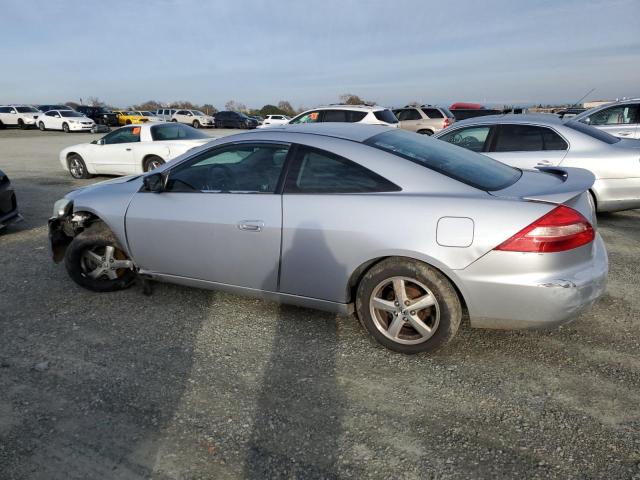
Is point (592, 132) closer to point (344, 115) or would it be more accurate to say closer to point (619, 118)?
point (619, 118)

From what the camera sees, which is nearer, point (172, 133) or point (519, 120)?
point (519, 120)

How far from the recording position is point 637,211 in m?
7.30

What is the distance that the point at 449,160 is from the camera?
3.40 meters

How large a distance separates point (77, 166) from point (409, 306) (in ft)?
34.5

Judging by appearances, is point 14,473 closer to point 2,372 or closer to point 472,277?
point 2,372

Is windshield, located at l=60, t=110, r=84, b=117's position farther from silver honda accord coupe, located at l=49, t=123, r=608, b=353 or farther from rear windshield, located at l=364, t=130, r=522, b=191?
rear windshield, located at l=364, t=130, r=522, b=191

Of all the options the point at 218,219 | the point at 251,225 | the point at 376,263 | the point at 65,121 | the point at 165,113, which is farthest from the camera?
the point at 165,113

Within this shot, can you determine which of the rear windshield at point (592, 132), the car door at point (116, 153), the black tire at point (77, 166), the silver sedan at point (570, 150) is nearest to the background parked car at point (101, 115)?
the black tire at point (77, 166)

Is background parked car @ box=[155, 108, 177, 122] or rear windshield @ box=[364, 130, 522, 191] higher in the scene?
background parked car @ box=[155, 108, 177, 122]

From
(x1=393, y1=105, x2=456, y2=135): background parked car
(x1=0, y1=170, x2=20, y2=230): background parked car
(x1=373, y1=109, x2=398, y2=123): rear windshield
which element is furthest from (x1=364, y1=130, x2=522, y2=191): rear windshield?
(x1=393, y1=105, x2=456, y2=135): background parked car

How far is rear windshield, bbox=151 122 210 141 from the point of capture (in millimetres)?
10219

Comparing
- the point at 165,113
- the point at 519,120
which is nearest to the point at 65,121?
the point at 165,113

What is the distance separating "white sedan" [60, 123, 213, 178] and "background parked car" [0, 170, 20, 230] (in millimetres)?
3997

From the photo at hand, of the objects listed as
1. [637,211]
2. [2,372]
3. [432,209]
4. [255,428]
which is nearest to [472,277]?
[432,209]
